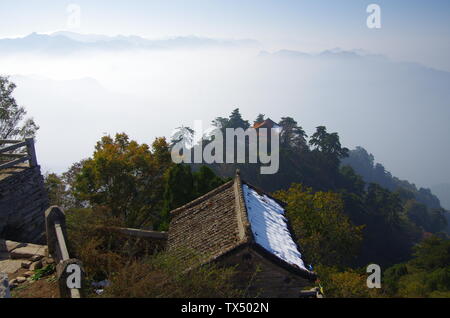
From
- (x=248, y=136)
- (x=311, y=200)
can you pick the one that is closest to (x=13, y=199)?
(x=311, y=200)

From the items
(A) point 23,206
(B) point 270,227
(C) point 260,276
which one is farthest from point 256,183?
(C) point 260,276

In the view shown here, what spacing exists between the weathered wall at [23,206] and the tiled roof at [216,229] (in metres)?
4.69

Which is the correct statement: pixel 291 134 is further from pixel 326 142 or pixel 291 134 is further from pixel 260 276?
pixel 260 276

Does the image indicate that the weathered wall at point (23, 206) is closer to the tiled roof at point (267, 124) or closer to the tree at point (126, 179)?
the tree at point (126, 179)

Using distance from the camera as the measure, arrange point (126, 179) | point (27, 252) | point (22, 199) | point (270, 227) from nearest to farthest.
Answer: point (27, 252) → point (270, 227) → point (22, 199) → point (126, 179)

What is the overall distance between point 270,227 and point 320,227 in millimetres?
A: 14855

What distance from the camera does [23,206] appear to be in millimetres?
12891

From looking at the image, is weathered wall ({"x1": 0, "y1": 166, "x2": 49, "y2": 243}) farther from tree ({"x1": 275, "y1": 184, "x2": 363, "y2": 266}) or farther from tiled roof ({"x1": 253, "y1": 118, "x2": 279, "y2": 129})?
tiled roof ({"x1": 253, "y1": 118, "x2": 279, "y2": 129})

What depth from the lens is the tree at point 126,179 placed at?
61.9 feet

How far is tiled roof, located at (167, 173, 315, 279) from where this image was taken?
9703mm

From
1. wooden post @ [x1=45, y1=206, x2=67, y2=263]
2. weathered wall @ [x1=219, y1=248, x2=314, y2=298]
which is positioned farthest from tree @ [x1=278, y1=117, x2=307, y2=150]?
wooden post @ [x1=45, y1=206, x2=67, y2=263]

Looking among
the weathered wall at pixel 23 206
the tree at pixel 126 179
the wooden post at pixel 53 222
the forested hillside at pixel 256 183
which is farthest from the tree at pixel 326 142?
the wooden post at pixel 53 222

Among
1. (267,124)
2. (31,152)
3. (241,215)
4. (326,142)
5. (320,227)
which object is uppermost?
(267,124)
